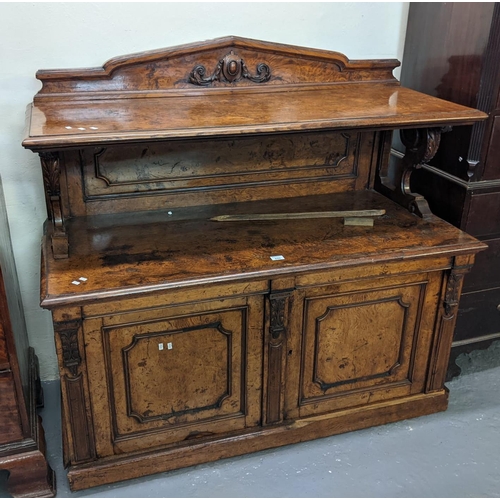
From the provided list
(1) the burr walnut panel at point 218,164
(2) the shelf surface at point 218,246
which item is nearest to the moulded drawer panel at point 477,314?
(2) the shelf surface at point 218,246

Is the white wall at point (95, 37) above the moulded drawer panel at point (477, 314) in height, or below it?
above

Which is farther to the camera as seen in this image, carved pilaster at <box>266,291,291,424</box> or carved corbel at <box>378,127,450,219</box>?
carved corbel at <box>378,127,450,219</box>

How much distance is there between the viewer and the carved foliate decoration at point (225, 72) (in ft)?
7.09

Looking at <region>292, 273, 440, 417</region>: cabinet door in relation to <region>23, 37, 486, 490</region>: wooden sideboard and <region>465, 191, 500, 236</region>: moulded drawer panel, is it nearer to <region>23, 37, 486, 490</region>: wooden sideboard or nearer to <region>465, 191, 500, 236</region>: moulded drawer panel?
<region>23, 37, 486, 490</region>: wooden sideboard

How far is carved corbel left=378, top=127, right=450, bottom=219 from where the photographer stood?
2.18 m

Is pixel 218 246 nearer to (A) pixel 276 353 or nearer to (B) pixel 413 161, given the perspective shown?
(A) pixel 276 353

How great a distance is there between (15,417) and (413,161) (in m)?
1.69

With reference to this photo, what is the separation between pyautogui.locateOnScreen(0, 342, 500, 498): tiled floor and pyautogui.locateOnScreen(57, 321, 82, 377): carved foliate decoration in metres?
0.51

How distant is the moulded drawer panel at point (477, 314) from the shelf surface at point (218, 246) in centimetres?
47

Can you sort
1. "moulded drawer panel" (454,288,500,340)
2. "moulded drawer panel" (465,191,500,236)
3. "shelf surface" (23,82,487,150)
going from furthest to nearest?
"moulded drawer panel" (454,288,500,340), "moulded drawer panel" (465,191,500,236), "shelf surface" (23,82,487,150)

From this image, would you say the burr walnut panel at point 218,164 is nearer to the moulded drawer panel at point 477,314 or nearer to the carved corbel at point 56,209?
the carved corbel at point 56,209

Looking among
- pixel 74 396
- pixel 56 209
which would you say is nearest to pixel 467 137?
pixel 56 209

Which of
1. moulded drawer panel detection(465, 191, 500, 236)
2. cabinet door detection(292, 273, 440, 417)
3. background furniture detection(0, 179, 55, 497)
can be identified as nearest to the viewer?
background furniture detection(0, 179, 55, 497)

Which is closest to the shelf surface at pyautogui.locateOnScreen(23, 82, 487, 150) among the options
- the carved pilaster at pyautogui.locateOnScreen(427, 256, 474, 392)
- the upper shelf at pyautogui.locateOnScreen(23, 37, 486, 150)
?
the upper shelf at pyautogui.locateOnScreen(23, 37, 486, 150)
